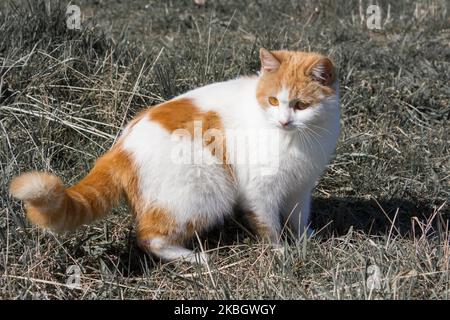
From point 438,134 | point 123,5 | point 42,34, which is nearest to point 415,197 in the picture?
point 438,134

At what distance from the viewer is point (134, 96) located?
3.98 meters

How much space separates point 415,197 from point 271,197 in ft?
3.42

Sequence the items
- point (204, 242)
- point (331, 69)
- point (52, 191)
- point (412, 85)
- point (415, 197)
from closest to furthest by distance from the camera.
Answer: point (52, 191) < point (331, 69) < point (204, 242) < point (415, 197) < point (412, 85)

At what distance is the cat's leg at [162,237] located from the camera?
2.91 metres

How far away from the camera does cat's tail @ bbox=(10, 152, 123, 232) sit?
8.02 feet

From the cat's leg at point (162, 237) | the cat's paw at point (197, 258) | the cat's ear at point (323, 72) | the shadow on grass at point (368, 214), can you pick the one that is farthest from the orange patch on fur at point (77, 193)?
the shadow on grass at point (368, 214)

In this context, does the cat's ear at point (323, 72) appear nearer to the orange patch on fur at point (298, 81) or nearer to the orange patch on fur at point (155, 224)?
the orange patch on fur at point (298, 81)

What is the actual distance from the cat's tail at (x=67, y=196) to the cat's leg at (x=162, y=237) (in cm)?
17

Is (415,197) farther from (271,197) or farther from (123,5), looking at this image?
(123,5)

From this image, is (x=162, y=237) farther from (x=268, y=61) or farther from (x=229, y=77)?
(x=229, y=77)

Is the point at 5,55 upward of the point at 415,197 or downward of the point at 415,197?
upward

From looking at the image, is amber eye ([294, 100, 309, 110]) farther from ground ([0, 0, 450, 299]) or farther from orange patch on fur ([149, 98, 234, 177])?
Result: ground ([0, 0, 450, 299])

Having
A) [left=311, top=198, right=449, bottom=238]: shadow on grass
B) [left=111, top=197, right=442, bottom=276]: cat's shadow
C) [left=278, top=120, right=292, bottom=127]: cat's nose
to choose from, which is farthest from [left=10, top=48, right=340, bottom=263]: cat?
[left=311, top=198, right=449, bottom=238]: shadow on grass
